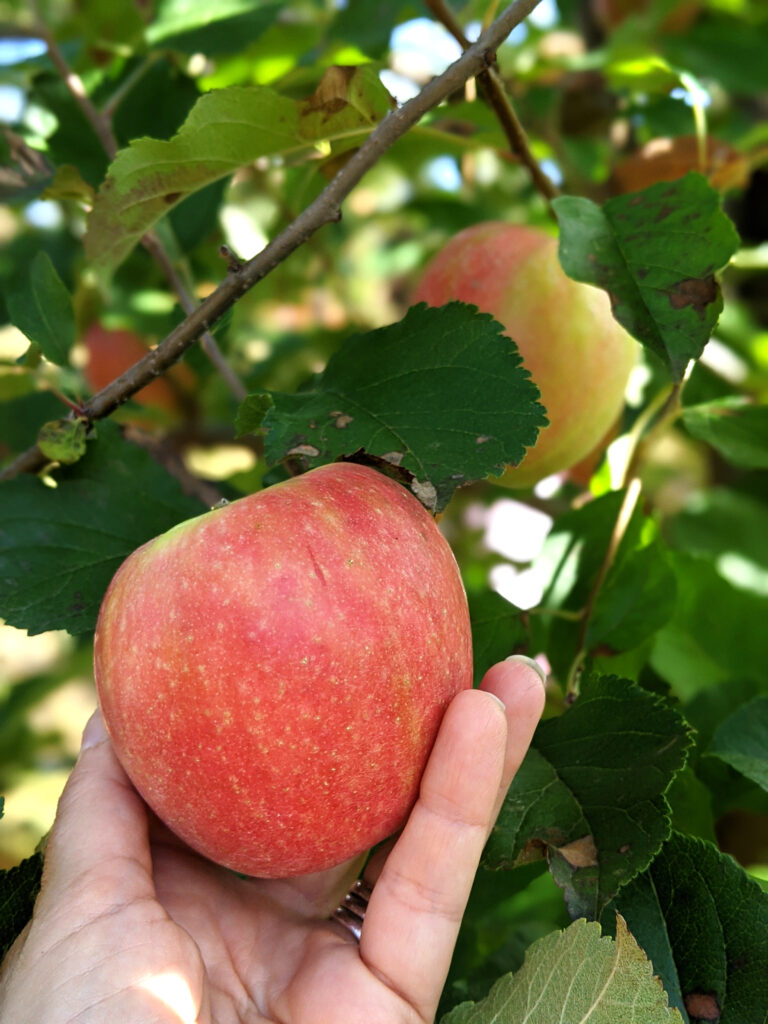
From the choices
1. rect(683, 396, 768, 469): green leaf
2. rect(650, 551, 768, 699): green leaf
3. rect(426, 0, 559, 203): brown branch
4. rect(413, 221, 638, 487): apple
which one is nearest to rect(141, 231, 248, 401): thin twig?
rect(413, 221, 638, 487): apple

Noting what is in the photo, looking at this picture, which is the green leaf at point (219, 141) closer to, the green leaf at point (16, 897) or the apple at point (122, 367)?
the green leaf at point (16, 897)

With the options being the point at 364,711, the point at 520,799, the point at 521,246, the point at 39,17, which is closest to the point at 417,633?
the point at 364,711

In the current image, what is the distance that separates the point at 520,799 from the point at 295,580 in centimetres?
26

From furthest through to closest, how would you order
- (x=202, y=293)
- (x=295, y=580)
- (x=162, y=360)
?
(x=202, y=293) → (x=162, y=360) → (x=295, y=580)

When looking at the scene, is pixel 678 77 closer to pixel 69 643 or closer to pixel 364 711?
pixel 364 711

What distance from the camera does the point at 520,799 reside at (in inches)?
27.6

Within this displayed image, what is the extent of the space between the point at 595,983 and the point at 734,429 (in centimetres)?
53

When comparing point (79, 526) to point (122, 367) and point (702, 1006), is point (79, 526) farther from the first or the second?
point (122, 367)

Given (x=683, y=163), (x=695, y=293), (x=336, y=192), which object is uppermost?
(x=336, y=192)

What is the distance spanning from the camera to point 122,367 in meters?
1.52

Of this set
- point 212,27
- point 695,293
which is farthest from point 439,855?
point 212,27

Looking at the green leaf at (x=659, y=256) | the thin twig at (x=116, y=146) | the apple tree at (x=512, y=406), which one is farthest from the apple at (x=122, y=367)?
the green leaf at (x=659, y=256)

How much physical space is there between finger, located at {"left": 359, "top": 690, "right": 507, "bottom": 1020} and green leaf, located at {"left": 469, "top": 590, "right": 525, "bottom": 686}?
0.21m

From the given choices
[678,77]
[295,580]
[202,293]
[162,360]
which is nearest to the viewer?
[295,580]
